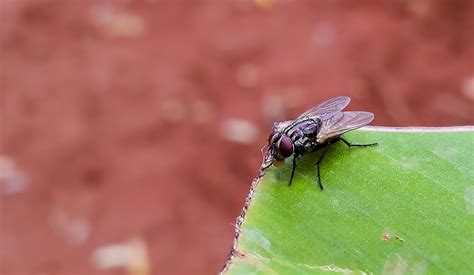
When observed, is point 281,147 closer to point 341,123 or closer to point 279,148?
point 279,148

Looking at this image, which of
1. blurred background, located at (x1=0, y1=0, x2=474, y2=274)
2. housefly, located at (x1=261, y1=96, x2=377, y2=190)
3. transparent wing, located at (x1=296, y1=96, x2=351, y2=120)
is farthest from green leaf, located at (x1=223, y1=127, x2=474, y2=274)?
blurred background, located at (x1=0, y1=0, x2=474, y2=274)

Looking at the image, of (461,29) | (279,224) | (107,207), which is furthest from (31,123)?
(279,224)

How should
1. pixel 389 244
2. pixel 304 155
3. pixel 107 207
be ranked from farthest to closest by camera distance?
pixel 107 207, pixel 304 155, pixel 389 244

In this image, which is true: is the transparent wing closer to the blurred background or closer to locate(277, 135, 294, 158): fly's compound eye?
locate(277, 135, 294, 158): fly's compound eye

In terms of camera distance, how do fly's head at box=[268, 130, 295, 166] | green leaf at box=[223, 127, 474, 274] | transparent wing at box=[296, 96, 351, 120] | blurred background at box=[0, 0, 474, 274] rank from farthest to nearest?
blurred background at box=[0, 0, 474, 274]
transparent wing at box=[296, 96, 351, 120]
fly's head at box=[268, 130, 295, 166]
green leaf at box=[223, 127, 474, 274]

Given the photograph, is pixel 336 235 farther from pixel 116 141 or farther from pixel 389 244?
pixel 116 141

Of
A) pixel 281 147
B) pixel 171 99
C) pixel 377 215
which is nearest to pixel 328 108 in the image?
pixel 281 147
